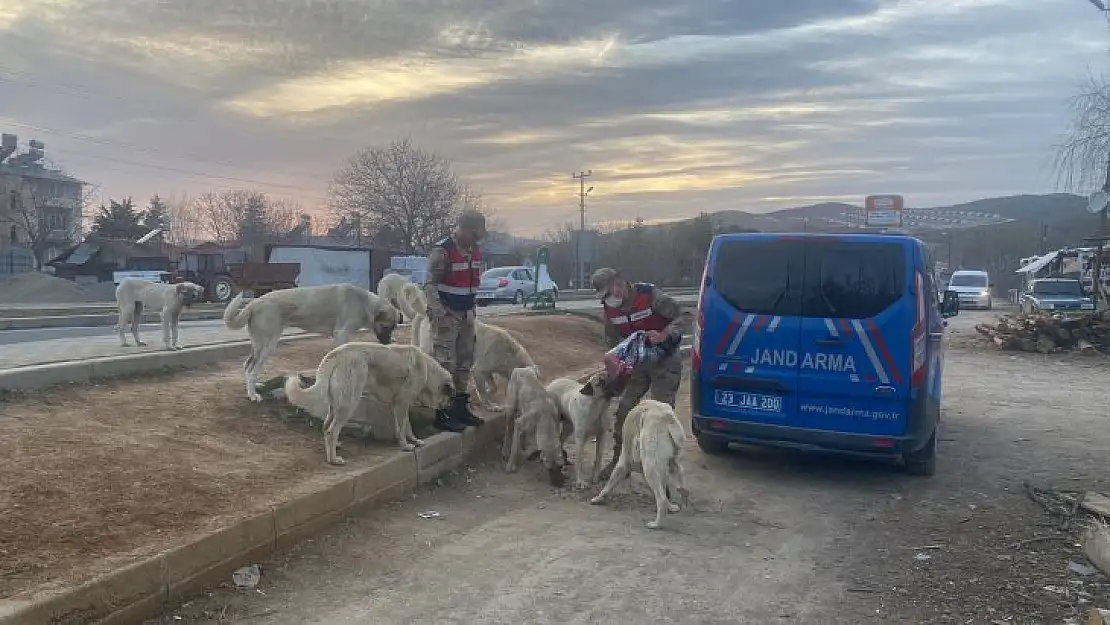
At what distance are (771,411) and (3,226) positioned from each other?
6689cm

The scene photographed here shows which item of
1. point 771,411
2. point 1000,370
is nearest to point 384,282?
point 771,411

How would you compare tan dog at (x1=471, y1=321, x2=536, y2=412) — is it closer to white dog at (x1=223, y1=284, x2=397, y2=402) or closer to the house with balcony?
white dog at (x1=223, y1=284, x2=397, y2=402)

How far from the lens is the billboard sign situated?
1245 inches

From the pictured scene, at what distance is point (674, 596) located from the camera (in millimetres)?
4344

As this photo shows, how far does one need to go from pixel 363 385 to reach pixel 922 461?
482cm

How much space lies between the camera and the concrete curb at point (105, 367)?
6.20 metres

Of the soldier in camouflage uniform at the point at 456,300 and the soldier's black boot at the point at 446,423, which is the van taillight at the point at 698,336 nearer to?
the soldier in camouflage uniform at the point at 456,300

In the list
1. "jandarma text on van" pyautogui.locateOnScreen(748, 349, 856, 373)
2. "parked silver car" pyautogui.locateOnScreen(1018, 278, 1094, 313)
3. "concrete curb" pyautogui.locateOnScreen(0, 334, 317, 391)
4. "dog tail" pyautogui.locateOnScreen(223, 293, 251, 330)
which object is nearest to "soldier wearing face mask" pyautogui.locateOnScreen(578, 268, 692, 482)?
"jandarma text on van" pyautogui.locateOnScreen(748, 349, 856, 373)

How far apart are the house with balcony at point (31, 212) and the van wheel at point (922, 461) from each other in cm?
5619

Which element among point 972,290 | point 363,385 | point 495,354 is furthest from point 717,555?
point 972,290

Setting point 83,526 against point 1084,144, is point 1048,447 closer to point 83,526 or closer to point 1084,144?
point 83,526

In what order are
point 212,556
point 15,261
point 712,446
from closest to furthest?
1. point 212,556
2. point 712,446
3. point 15,261

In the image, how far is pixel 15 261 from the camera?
5131 centimetres

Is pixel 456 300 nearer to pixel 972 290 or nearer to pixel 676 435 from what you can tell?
Answer: pixel 676 435
